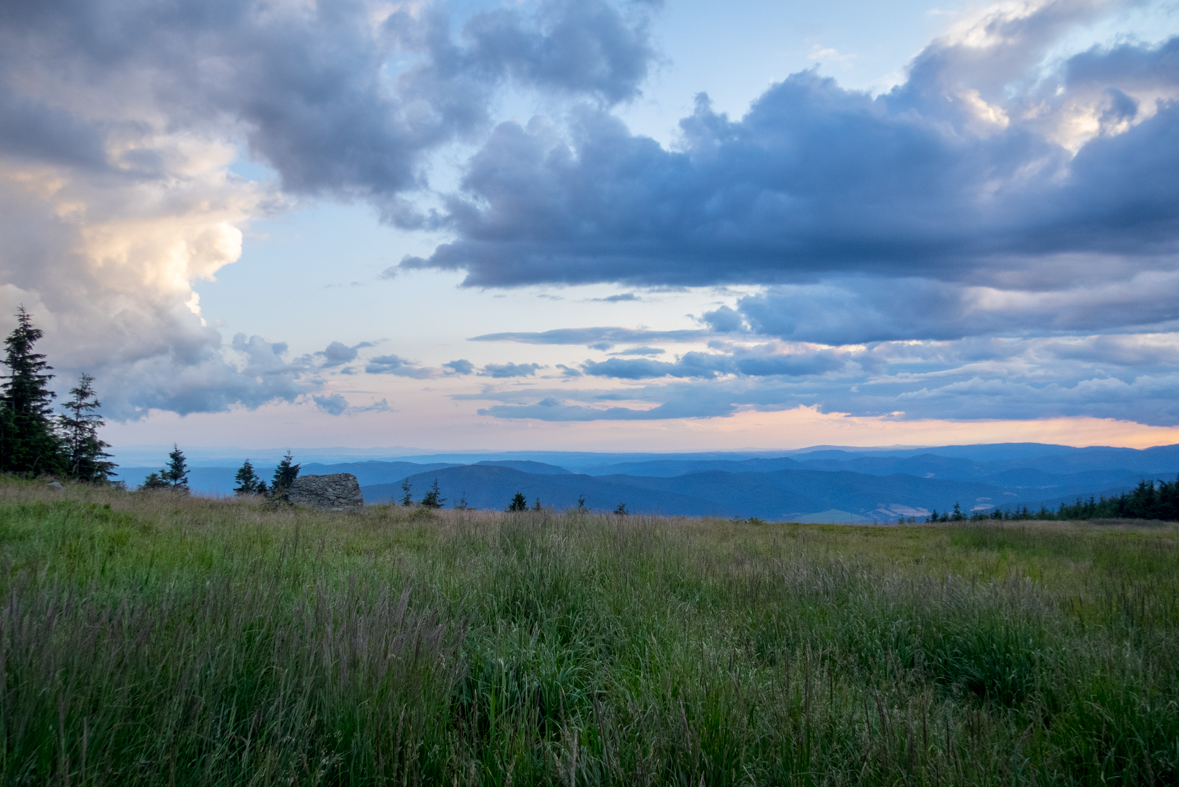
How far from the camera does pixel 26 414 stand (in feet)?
110

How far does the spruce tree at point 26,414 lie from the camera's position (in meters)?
30.9

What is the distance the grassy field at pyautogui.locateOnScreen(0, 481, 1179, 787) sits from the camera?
268 centimetres

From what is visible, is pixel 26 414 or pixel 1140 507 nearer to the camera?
pixel 26 414

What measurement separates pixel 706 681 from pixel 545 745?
111 cm

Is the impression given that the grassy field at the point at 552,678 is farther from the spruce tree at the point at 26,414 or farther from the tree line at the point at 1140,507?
the tree line at the point at 1140,507

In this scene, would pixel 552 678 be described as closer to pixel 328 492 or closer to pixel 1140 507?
pixel 328 492

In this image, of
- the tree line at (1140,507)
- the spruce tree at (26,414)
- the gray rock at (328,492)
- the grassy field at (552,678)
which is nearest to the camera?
the grassy field at (552,678)

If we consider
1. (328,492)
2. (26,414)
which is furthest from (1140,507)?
(26,414)

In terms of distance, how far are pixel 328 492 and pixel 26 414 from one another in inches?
1038

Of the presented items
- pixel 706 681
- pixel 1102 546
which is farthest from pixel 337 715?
pixel 1102 546

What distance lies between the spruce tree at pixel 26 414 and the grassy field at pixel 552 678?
34.0m

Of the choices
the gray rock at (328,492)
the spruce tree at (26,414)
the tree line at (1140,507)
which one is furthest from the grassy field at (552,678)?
the tree line at (1140,507)

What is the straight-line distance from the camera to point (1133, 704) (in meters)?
3.63

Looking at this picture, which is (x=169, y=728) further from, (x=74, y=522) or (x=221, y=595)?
(x=74, y=522)
